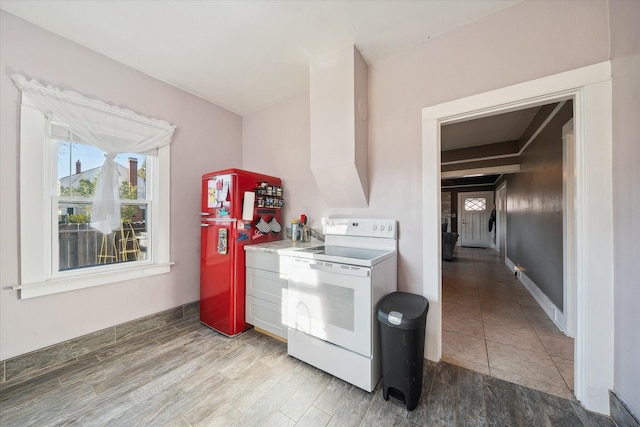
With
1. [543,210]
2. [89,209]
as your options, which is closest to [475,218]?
[543,210]

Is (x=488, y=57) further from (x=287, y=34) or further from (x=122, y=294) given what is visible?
(x=122, y=294)

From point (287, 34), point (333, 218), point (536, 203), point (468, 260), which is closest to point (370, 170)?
point (333, 218)

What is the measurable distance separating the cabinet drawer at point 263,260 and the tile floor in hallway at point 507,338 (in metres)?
1.70

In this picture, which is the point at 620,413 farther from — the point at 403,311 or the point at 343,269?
the point at 343,269

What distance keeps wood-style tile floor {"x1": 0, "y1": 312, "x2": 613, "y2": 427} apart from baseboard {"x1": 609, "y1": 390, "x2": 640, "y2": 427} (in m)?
0.07

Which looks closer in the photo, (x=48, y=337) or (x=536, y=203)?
(x=48, y=337)

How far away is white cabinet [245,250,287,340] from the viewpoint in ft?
6.69

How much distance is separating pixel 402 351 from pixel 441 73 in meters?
2.12

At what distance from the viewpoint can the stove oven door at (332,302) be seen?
1504 millimetres

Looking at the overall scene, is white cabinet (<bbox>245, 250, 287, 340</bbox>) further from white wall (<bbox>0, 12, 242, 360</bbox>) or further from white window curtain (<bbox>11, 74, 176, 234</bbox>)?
white window curtain (<bbox>11, 74, 176, 234</bbox>)

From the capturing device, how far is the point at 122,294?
2.14 m

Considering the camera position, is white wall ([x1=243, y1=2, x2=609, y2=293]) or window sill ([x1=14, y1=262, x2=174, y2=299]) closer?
white wall ([x1=243, y1=2, x2=609, y2=293])

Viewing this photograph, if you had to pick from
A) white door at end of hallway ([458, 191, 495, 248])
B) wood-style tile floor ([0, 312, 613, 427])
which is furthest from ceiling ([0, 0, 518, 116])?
white door at end of hallway ([458, 191, 495, 248])

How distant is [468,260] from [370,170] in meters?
5.51
